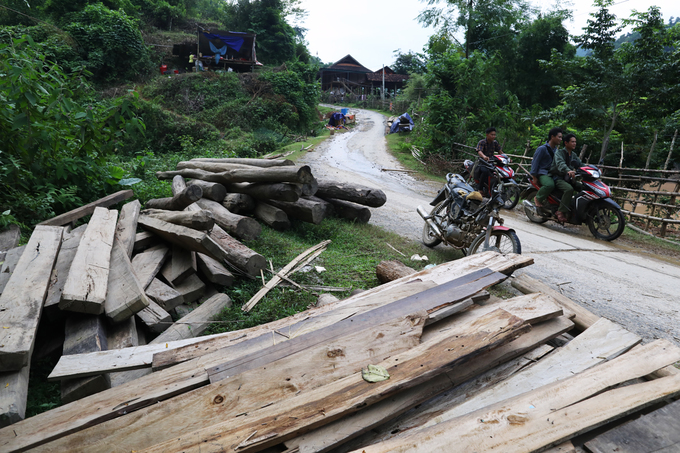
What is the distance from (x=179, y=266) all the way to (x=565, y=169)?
7.82 meters

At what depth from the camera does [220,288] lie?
14.4 feet

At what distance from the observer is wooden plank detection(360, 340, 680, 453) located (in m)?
1.71

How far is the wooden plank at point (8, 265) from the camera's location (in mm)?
3321

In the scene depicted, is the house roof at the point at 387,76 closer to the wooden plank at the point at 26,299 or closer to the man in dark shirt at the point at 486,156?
the man in dark shirt at the point at 486,156

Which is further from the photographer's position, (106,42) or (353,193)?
(106,42)

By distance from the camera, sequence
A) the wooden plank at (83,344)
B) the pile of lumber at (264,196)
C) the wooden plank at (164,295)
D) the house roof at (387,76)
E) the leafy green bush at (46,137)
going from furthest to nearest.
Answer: the house roof at (387,76), the pile of lumber at (264,196), the leafy green bush at (46,137), the wooden plank at (164,295), the wooden plank at (83,344)

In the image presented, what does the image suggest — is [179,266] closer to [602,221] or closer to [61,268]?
[61,268]

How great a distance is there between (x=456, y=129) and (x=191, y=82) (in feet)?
56.4

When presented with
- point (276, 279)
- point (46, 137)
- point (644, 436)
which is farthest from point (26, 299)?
point (644, 436)

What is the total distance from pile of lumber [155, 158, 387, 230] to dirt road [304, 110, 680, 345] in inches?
37.7

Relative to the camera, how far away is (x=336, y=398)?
6.17 feet

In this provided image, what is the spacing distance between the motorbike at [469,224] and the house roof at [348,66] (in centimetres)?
5131

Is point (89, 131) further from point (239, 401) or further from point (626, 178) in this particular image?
point (626, 178)

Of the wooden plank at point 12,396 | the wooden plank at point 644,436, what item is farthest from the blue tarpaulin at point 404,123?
the wooden plank at point 12,396
